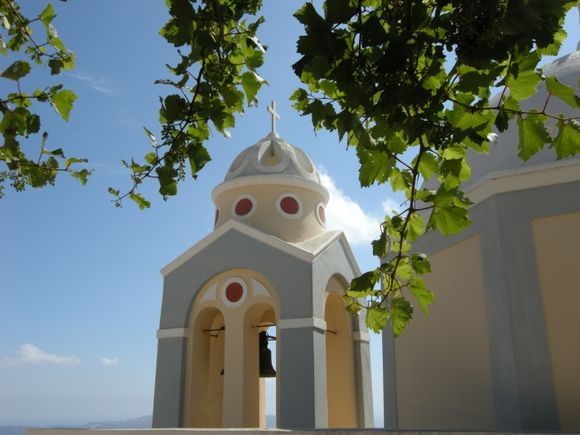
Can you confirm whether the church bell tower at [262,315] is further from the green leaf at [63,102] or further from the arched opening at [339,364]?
the green leaf at [63,102]

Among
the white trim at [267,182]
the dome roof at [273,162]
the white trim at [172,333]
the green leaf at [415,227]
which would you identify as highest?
the dome roof at [273,162]

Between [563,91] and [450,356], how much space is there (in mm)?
4462

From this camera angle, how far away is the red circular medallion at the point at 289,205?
37.8 ft

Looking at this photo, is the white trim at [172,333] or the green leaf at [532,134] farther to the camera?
the white trim at [172,333]

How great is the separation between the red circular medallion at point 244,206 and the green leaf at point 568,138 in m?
9.56

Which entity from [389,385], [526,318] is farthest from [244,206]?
[526,318]

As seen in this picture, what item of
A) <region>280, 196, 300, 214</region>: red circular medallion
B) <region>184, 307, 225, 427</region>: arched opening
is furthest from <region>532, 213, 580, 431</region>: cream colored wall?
<region>184, 307, 225, 427</region>: arched opening

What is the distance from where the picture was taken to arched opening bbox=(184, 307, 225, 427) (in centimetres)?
1064

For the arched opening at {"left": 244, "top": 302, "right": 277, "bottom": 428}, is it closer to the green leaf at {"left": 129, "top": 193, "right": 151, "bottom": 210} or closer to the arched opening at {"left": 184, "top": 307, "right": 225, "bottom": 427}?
the arched opening at {"left": 184, "top": 307, "right": 225, "bottom": 427}

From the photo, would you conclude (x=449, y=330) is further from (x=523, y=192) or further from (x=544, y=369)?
(x=523, y=192)

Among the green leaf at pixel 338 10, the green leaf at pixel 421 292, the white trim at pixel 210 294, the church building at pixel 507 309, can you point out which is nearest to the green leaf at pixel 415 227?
the green leaf at pixel 421 292

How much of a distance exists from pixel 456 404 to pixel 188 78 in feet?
14.9

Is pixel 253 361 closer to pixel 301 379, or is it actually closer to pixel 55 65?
pixel 301 379

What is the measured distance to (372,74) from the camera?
79.4 inches
